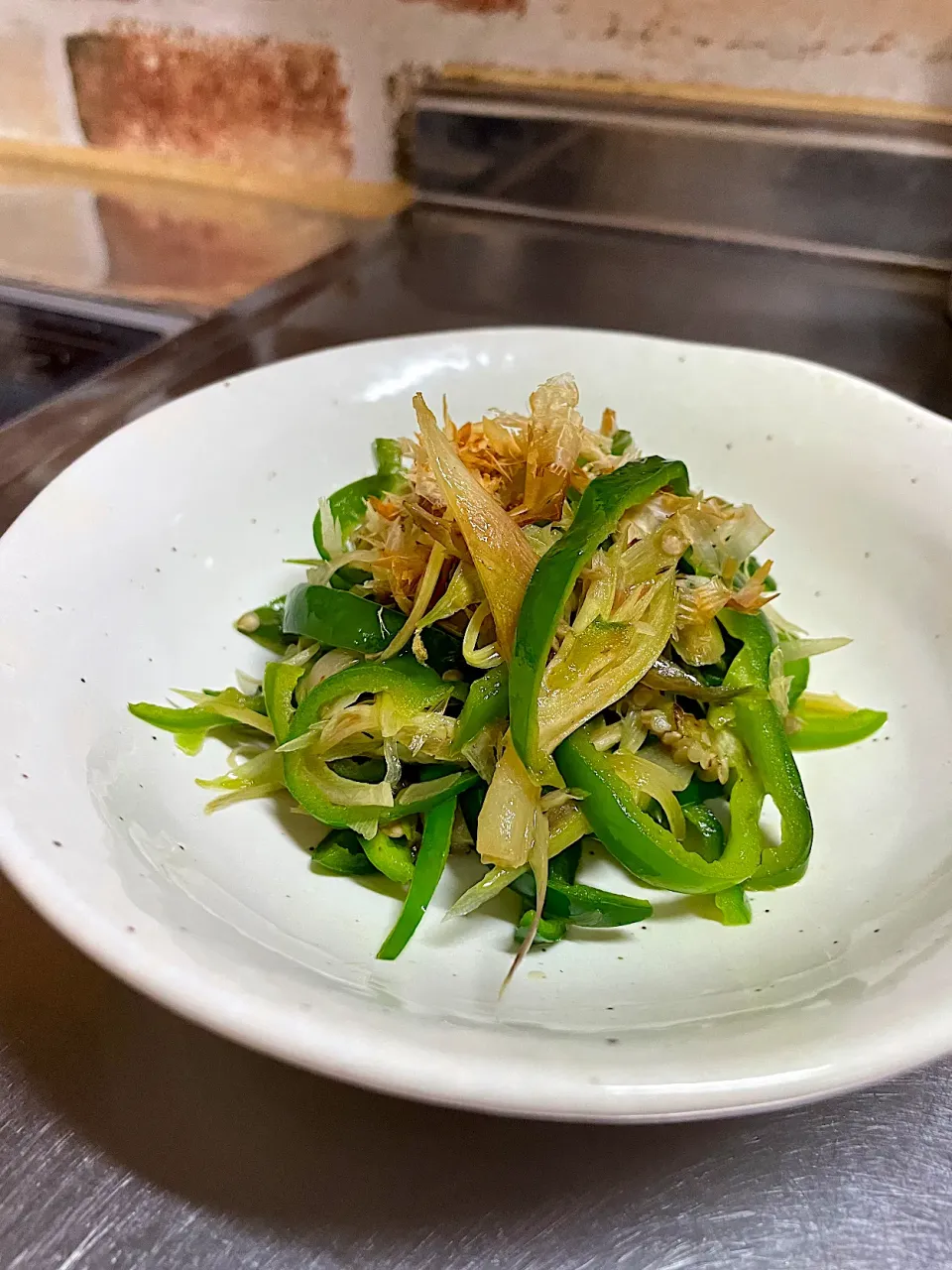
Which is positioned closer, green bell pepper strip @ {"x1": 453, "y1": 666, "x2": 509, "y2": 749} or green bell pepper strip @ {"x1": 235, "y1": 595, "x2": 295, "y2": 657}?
green bell pepper strip @ {"x1": 453, "y1": 666, "x2": 509, "y2": 749}

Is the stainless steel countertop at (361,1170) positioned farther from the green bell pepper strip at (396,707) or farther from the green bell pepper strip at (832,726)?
the green bell pepper strip at (832,726)

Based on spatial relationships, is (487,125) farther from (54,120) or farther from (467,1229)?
(467,1229)

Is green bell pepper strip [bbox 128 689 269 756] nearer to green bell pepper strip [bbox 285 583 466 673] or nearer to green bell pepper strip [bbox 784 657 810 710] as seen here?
green bell pepper strip [bbox 285 583 466 673]

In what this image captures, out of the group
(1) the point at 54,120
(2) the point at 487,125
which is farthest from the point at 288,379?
(1) the point at 54,120

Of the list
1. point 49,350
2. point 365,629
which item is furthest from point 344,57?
point 365,629

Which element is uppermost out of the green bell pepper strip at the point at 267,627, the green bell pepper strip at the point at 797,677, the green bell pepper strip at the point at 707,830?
the green bell pepper strip at the point at 797,677

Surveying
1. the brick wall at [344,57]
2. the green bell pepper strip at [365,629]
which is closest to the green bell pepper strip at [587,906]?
the green bell pepper strip at [365,629]

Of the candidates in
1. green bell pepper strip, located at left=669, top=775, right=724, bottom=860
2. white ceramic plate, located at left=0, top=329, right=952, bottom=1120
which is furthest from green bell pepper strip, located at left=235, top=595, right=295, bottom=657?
green bell pepper strip, located at left=669, top=775, right=724, bottom=860
